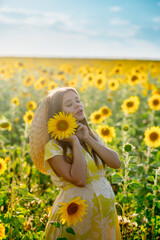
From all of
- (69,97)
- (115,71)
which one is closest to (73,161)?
(69,97)

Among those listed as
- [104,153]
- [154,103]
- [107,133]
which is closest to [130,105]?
[154,103]

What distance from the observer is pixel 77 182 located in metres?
1.77

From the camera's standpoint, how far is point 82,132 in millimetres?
1993

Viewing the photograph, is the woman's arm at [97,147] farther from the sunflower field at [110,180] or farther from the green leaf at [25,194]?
the green leaf at [25,194]

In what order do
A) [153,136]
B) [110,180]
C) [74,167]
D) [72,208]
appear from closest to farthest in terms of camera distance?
[72,208], [74,167], [153,136], [110,180]

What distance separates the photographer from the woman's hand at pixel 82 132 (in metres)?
1.95

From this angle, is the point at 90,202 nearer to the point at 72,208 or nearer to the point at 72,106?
the point at 72,208

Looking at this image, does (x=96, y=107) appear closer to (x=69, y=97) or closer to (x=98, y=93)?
(x=98, y=93)

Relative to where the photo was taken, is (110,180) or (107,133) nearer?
(107,133)

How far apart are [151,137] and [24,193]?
158cm

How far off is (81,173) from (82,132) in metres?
0.34

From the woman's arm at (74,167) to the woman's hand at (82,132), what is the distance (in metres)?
0.14

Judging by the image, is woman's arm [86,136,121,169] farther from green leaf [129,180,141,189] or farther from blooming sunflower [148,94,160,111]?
blooming sunflower [148,94,160,111]

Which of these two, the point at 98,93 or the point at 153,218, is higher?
the point at 98,93
